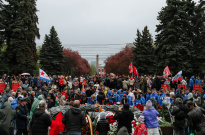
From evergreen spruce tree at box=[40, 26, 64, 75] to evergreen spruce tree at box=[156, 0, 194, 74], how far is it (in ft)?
70.6

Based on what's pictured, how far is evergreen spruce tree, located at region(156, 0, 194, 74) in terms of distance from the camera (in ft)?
108

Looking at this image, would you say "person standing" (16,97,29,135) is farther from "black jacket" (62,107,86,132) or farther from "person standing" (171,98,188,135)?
"person standing" (171,98,188,135)

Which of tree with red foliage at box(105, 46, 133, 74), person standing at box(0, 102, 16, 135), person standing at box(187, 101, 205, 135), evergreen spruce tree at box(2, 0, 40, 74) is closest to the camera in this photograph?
person standing at box(187, 101, 205, 135)

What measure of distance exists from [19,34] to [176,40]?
70.1 ft

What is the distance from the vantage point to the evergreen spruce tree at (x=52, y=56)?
160 ft

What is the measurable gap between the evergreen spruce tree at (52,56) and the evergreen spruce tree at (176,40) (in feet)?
70.6

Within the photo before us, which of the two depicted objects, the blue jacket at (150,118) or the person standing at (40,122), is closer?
the person standing at (40,122)

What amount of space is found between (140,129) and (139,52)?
125ft

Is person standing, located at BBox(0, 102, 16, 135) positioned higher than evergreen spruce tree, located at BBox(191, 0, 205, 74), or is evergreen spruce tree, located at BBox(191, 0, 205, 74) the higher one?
evergreen spruce tree, located at BBox(191, 0, 205, 74)

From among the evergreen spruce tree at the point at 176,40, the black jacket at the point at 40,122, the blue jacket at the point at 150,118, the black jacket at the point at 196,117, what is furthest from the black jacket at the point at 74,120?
the evergreen spruce tree at the point at 176,40

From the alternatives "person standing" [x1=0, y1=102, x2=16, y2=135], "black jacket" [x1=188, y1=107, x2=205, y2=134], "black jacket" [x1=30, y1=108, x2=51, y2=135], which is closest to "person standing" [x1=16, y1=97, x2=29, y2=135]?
"person standing" [x1=0, y1=102, x2=16, y2=135]

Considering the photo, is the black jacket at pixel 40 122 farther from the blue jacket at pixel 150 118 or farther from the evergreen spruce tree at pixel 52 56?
the evergreen spruce tree at pixel 52 56

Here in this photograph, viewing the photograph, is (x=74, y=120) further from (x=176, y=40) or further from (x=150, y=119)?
(x=176, y=40)

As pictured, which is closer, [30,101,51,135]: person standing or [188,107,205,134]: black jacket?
[30,101,51,135]: person standing
